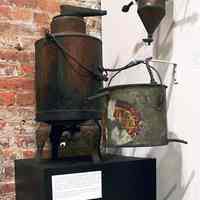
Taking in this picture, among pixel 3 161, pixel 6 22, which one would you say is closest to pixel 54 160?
pixel 3 161

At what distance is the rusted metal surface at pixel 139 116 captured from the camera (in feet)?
4.79

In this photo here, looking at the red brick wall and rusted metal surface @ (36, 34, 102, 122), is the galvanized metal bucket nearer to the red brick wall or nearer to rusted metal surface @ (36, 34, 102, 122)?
rusted metal surface @ (36, 34, 102, 122)

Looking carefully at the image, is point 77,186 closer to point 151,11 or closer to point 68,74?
point 68,74

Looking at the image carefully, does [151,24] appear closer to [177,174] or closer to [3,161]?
[177,174]

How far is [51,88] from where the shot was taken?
5.32 feet

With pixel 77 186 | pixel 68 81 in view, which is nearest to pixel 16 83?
pixel 68 81

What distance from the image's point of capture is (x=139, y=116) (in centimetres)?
146

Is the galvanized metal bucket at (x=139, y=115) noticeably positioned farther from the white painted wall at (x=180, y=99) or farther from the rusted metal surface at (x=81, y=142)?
the rusted metal surface at (x=81, y=142)

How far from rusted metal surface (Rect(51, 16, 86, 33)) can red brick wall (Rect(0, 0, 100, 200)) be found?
0.31m

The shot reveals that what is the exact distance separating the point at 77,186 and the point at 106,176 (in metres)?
0.14

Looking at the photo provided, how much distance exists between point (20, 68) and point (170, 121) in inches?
32.5

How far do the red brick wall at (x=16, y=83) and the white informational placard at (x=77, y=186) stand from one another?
50cm

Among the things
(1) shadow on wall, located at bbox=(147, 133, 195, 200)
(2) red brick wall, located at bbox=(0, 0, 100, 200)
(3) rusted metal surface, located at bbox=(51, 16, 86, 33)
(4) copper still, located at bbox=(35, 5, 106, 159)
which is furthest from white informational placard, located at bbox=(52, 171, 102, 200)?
(3) rusted metal surface, located at bbox=(51, 16, 86, 33)

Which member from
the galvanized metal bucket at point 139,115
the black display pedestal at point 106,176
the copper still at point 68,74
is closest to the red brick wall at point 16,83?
the black display pedestal at point 106,176
